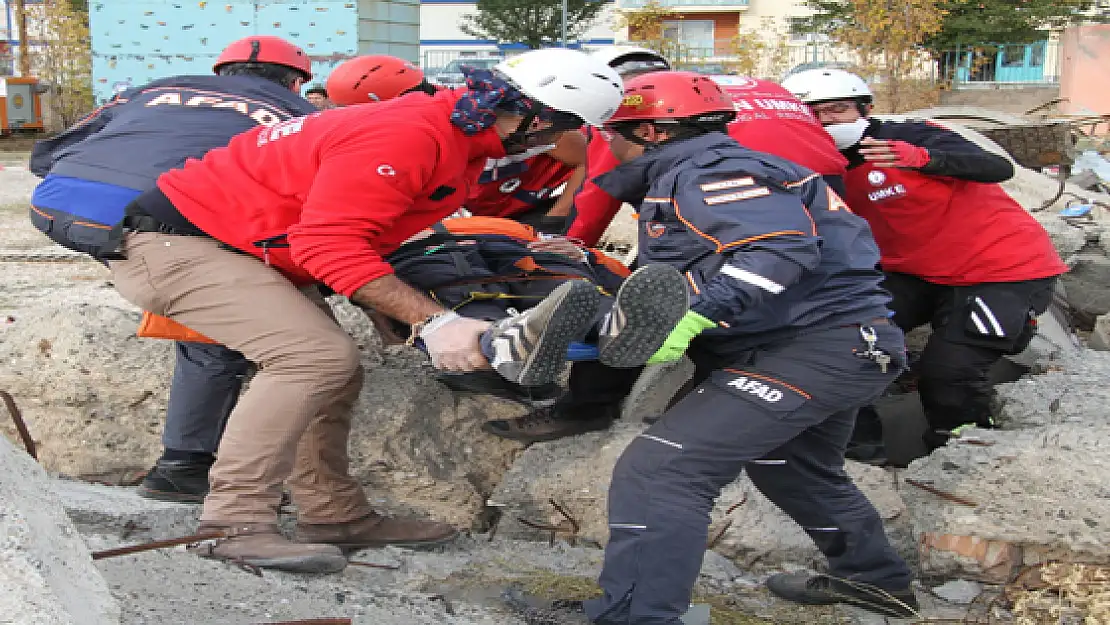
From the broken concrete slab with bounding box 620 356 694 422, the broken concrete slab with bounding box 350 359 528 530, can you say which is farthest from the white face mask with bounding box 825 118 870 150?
the broken concrete slab with bounding box 350 359 528 530

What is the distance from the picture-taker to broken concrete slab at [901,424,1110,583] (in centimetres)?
353

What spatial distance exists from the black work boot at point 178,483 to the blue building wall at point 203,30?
17.0 meters

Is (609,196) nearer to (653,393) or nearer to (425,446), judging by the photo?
(653,393)

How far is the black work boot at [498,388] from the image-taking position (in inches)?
171

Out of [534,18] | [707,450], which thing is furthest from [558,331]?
[534,18]

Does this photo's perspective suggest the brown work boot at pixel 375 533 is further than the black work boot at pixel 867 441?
No

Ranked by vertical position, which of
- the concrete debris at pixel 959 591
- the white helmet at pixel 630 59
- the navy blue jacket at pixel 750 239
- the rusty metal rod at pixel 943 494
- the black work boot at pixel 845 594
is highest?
the white helmet at pixel 630 59

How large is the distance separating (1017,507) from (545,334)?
2.00 metres

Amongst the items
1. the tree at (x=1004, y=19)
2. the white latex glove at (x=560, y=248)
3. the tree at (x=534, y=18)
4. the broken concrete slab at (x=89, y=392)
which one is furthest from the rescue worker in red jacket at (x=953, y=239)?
the tree at (x=534, y=18)

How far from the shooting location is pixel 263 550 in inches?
124

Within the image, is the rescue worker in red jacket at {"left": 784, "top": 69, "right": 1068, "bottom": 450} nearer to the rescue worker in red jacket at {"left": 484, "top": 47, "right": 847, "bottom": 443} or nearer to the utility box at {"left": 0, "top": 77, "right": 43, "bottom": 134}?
the rescue worker in red jacket at {"left": 484, "top": 47, "right": 847, "bottom": 443}

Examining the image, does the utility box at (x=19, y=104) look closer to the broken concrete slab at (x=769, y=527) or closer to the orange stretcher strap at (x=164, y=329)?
the orange stretcher strap at (x=164, y=329)

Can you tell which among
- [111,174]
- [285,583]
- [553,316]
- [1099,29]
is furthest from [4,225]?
[1099,29]

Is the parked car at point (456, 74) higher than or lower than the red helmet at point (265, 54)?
lower
